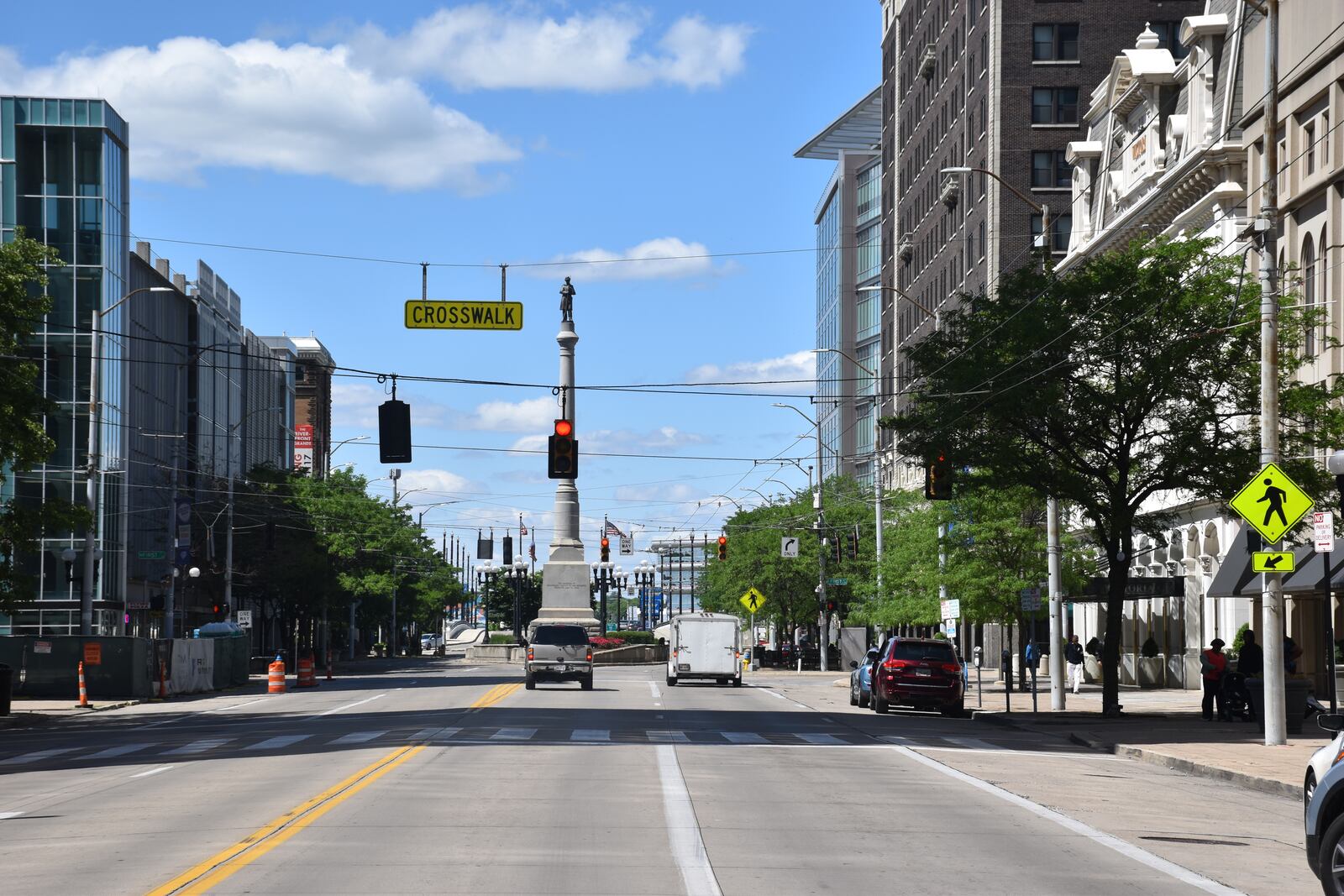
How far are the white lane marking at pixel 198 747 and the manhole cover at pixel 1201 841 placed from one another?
16.3 m

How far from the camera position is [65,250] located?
250 feet

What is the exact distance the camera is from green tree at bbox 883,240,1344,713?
34281mm

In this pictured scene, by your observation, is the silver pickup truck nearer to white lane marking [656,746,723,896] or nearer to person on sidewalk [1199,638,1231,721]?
person on sidewalk [1199,638,1231,721]

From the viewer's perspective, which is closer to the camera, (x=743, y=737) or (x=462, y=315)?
(x=743, y=737)

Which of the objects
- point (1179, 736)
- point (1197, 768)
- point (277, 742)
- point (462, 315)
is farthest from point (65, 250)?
point (1197, 768)

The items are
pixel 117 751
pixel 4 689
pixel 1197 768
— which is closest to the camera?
pixel 1197 768

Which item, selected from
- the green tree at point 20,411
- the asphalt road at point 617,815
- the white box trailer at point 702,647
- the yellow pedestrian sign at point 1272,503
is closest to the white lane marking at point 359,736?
the asphalt road at point 617,815

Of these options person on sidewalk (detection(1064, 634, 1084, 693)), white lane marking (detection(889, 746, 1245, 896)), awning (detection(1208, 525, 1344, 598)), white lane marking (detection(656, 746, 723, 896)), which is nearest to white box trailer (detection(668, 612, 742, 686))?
person on sidewalk (detection(1064, 634, 1084, 693))

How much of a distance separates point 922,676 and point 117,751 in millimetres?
18729

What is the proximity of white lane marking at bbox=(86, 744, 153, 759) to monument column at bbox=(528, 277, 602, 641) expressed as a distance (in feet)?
186

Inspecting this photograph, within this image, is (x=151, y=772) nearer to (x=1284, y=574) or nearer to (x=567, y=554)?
(x=1284, y=574)

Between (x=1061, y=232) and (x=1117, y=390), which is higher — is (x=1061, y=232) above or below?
above

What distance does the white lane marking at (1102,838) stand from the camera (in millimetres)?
12281

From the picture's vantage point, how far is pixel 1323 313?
123ft
